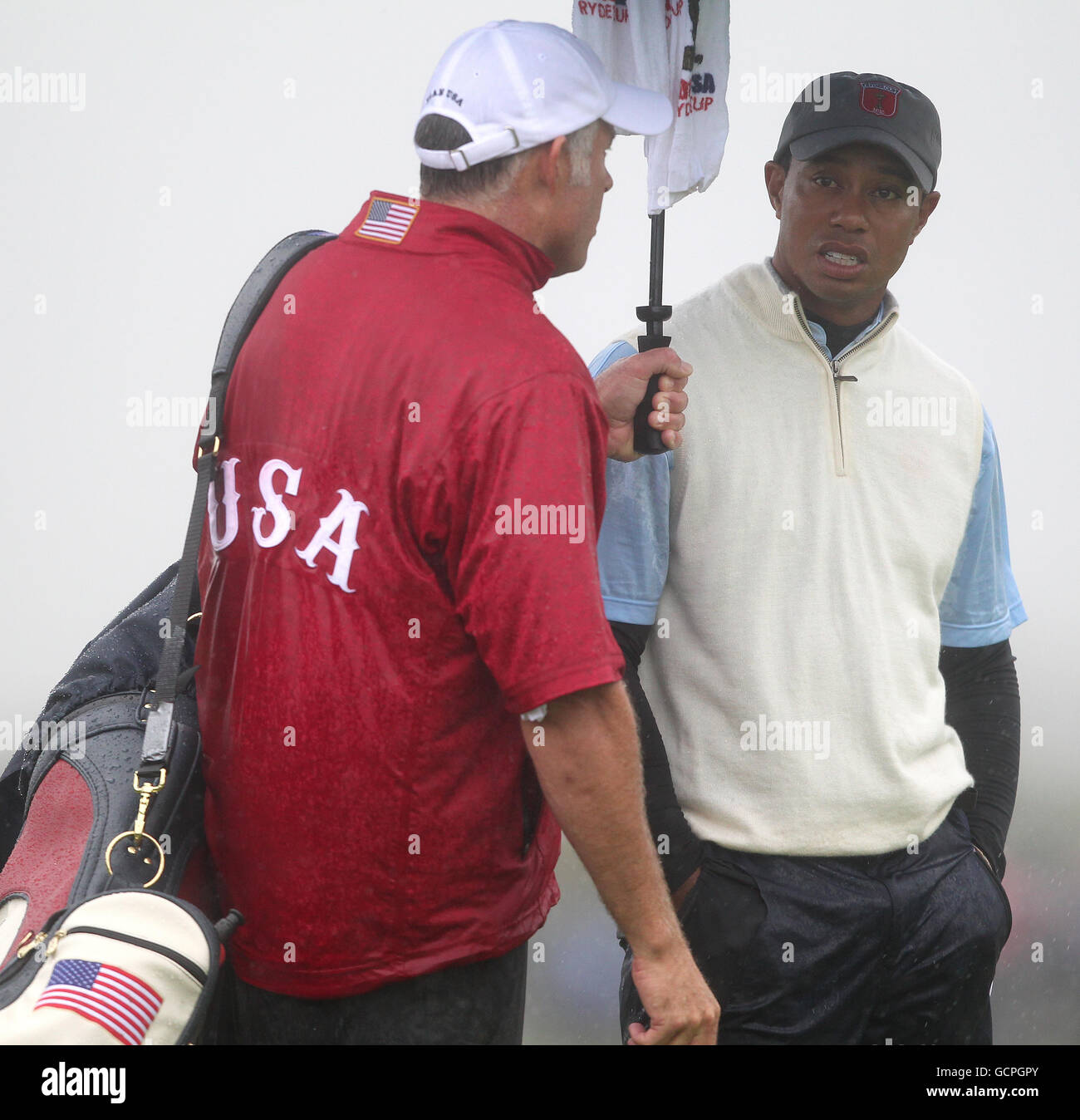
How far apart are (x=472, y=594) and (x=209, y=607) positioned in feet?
1.35

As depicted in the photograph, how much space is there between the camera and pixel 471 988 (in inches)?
59.7

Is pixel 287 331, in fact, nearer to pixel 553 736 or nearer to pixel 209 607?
pixel 209 607

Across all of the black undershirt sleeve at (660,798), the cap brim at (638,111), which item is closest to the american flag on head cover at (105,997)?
the black undershirt sleeve at (660,798)

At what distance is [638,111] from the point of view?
1565mm

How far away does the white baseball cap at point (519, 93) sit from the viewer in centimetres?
144

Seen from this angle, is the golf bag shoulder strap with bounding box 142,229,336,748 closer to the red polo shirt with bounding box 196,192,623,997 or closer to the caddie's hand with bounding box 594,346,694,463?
the red polo shirt with bounding box 196,192,623,997

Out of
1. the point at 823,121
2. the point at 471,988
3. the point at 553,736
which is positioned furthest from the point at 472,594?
the point at 823,121

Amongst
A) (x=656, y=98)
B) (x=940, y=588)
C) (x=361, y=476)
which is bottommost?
→ (x=940, y=588)

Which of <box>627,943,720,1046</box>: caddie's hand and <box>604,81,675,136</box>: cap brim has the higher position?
<box>604,81,675,136</box>: cap brim

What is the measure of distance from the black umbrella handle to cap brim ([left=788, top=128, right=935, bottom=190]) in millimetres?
282

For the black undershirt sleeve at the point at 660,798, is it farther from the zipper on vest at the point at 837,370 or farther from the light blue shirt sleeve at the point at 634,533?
the zipper on vest at the point at 837,370

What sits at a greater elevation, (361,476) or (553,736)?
(361,476)

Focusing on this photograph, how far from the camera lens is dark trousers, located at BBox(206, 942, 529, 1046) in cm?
149

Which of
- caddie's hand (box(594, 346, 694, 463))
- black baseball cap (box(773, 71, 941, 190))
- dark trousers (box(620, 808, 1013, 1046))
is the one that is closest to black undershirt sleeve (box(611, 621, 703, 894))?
dark trousers (box(620, 808, 1013, 1046))
